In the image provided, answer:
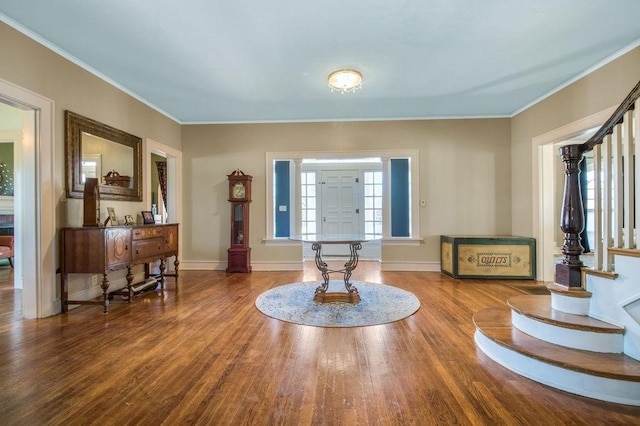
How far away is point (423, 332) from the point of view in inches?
98.4

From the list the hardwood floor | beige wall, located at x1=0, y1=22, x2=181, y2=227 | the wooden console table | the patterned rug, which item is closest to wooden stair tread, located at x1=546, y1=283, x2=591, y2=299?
the hardwood floor

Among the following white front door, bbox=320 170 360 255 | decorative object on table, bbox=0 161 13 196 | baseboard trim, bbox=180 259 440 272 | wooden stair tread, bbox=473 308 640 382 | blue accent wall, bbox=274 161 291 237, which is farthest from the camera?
white front door, bbox=320 170 360 255

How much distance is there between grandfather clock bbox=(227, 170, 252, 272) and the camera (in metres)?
5.07

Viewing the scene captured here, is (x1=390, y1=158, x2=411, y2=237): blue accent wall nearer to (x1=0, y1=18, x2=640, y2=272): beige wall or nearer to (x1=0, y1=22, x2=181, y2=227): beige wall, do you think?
(x1=0, y1=18, x2=640, y2=272): beige wall

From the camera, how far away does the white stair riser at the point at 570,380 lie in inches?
60.9

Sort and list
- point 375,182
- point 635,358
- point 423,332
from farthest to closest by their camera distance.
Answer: point 375,182
point 423,332
point 635,358

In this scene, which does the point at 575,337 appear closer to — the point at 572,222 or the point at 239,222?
the point at 572,222

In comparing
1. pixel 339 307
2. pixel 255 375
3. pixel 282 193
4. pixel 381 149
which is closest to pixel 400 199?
pixel 381 149

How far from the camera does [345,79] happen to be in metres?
3.46

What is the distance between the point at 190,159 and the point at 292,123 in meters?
1.97

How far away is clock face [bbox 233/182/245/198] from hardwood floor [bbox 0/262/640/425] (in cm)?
241

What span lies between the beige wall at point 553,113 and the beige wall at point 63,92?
5.72m

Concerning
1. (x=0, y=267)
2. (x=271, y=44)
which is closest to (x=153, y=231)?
(x=271, y=44)

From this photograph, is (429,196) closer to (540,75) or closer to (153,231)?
(540,75)
